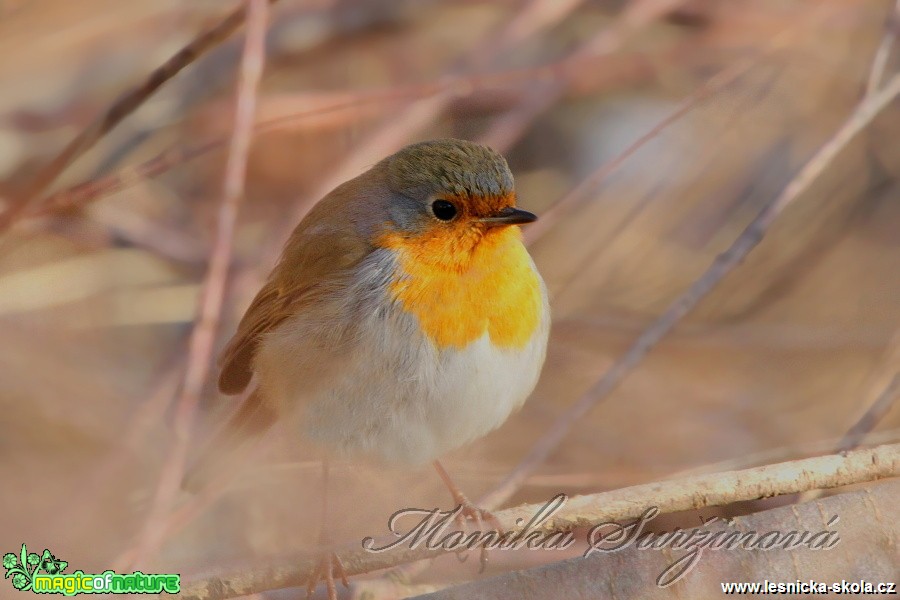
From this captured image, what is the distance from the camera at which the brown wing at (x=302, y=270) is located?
2.91 metres

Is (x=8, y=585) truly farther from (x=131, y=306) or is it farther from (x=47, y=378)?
(x=131, y=306)

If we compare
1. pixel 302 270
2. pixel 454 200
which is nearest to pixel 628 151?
pixel 454 200

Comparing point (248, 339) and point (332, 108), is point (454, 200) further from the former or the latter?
point (248, 339)

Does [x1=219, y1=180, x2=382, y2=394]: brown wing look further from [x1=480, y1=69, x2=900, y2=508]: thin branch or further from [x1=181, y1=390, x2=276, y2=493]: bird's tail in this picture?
[x1=480, y1=69, x2=900, y2=508]: thin branch

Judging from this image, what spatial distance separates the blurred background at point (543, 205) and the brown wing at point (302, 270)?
647 mm

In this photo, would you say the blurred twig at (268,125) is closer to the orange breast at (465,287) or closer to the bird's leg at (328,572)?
the orange breast at (465,287)

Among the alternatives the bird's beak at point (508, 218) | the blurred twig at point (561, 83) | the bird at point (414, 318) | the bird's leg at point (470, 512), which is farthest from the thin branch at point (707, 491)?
the blurred twig at point (561, 83)

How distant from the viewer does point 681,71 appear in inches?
217

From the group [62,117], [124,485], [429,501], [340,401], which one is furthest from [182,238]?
[340,401]

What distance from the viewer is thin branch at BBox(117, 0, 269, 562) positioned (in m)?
2.28

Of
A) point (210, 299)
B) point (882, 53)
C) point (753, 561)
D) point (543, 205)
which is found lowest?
point (753, 561)

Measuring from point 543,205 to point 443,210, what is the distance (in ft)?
7.99

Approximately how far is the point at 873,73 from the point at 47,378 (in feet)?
10.6

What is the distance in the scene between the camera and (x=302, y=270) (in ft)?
9.92
